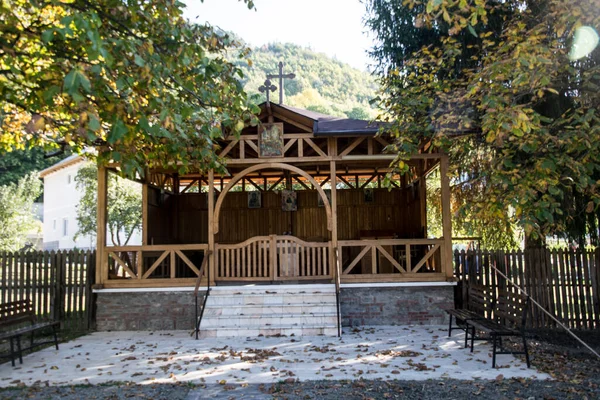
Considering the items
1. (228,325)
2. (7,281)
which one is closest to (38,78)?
(228,325)

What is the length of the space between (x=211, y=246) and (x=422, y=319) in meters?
4.71

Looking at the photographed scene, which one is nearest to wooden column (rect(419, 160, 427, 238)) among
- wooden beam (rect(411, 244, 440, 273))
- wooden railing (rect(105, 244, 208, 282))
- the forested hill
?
wooden beam (rect(411, 244, 440, 273))

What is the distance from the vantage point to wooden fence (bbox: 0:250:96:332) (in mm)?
10922

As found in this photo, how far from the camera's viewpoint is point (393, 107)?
31.1ft

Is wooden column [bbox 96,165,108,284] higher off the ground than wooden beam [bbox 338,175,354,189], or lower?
lower

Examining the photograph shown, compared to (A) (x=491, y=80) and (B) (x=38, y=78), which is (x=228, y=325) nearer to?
(B) (x=38, y=78)

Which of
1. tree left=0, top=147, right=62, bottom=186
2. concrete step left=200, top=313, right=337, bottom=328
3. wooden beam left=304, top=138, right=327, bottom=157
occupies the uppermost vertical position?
tree left=0, top=147, right=62, bottom=186

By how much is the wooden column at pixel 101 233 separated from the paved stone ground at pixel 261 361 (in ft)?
5.46

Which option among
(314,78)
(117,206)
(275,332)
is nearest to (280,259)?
(275,332)

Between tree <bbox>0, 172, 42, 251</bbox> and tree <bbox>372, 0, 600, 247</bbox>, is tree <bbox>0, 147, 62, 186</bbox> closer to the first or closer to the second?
tree <bbox>0, 172, 42, 251</bbox>

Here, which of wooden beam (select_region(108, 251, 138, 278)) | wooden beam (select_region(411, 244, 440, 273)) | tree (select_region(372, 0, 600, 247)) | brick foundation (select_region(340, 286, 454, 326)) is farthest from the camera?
wooden beam (select_region(108, 251, 138, 278))

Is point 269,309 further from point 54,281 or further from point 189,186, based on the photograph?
point 189,186

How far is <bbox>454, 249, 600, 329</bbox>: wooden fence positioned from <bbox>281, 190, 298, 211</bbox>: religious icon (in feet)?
19.3

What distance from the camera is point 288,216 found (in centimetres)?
1473
